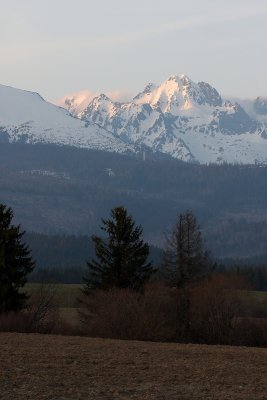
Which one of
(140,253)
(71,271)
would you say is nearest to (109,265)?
(140,253)

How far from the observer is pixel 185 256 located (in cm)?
6200

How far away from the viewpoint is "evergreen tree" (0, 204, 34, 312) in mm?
49844

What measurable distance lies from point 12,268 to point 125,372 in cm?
2351

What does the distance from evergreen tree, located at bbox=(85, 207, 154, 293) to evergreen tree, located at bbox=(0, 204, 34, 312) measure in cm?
576

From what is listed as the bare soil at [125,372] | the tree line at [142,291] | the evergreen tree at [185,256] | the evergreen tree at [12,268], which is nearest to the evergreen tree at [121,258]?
the tree line at [142,291]

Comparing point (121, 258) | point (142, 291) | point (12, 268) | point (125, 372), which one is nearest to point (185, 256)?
point (142, 291)

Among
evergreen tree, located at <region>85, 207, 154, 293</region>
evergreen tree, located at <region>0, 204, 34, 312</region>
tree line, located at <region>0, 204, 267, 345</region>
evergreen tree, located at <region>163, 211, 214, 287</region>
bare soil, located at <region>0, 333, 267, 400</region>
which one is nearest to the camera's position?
bare soil, located at <region>0, 333, 267, 400</region>

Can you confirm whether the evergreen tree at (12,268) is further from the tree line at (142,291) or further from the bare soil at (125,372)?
the bare soil at (125,372)

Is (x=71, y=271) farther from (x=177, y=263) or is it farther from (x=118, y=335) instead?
(x=118, y=335)

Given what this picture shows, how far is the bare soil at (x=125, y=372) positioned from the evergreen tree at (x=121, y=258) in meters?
18.2

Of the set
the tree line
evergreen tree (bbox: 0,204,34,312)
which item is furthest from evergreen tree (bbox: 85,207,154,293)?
evergreen tree (bbox: 0,204,34,312)

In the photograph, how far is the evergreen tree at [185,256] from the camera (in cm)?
6181

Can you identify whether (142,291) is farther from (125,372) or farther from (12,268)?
(125,372)

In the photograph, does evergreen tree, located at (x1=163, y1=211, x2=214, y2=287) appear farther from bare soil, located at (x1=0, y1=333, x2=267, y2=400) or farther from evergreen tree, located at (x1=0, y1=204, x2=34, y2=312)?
bare soil, located at (x1=0, y1=333, x2=267, y2=400)
